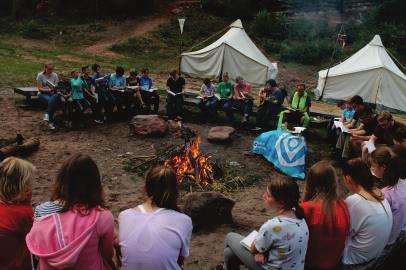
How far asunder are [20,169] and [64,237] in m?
0.73

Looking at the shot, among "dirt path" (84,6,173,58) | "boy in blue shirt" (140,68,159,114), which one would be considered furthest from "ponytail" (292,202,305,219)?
"dirt path" (84,6,173,58)

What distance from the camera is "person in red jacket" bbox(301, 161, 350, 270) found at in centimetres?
339

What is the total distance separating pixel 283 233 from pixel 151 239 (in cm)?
103

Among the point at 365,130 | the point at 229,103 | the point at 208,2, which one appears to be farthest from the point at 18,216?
the point at 208,2

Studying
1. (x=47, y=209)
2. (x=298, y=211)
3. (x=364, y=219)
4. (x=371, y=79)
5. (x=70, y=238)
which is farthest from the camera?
(x=371, y=79)

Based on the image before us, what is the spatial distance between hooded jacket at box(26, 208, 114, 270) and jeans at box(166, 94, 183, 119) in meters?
8.24

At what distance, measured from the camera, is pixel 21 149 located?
7684mm

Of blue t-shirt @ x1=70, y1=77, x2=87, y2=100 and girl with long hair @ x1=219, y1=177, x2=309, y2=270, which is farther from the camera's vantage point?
blue t-shirt @ x1=70, y1=77, x2=87, y2=100

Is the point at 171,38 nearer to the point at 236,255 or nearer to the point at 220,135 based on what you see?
the point at 220,135

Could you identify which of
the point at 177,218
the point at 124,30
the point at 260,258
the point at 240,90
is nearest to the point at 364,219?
the point at 260,258

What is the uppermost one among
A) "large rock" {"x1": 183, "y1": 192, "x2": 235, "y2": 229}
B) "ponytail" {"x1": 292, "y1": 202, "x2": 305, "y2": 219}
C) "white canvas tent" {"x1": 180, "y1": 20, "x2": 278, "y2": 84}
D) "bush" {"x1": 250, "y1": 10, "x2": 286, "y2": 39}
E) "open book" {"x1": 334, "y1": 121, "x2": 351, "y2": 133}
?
"bush" {"x1": 250, "y1": 10, "x2": 286, "y2": 39}

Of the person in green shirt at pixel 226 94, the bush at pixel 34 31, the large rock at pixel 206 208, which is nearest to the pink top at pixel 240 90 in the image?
the person in green shirt at pixel 226 94

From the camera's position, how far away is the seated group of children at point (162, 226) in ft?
9.14

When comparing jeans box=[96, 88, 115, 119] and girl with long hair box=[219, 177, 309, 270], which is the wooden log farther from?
girl with long hair box=[219, 177, 309, 270]
